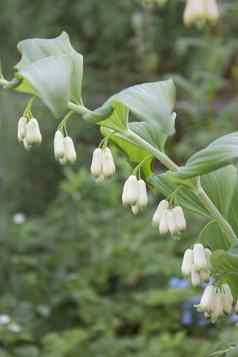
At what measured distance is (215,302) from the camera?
118 cm

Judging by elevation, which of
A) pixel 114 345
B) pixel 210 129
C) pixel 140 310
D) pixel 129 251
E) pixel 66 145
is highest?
pixel 210 129

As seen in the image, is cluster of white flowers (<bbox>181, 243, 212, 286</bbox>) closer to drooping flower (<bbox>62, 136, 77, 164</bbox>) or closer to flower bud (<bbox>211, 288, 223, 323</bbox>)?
flower bud (<bbox>211, 288, 223, 323</bbox>)

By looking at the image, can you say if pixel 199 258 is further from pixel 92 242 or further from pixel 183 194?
pixel 92 242

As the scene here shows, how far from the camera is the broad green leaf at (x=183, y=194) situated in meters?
1.24

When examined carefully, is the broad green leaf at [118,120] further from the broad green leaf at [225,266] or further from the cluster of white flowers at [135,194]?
the broad green leaf at [225,266]

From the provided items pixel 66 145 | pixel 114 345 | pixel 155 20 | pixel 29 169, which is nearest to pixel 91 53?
pixel 155 20

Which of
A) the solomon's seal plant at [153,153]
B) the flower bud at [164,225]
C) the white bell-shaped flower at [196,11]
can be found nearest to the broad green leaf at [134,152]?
the solomon's seal plant at [153,153]

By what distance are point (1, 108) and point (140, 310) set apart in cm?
150

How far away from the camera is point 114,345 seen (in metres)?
2.82

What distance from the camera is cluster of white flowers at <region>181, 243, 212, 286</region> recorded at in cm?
118

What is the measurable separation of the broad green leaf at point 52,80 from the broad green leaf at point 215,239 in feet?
1.25

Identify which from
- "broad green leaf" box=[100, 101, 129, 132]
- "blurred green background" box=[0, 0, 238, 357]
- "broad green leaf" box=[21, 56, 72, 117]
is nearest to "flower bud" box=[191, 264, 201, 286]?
"broad green leaf" box=[100, 101, 129, 132]

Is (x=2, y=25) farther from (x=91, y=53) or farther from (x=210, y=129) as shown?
(x=210, y=129)

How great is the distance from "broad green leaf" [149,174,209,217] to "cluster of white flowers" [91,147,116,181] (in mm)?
90
